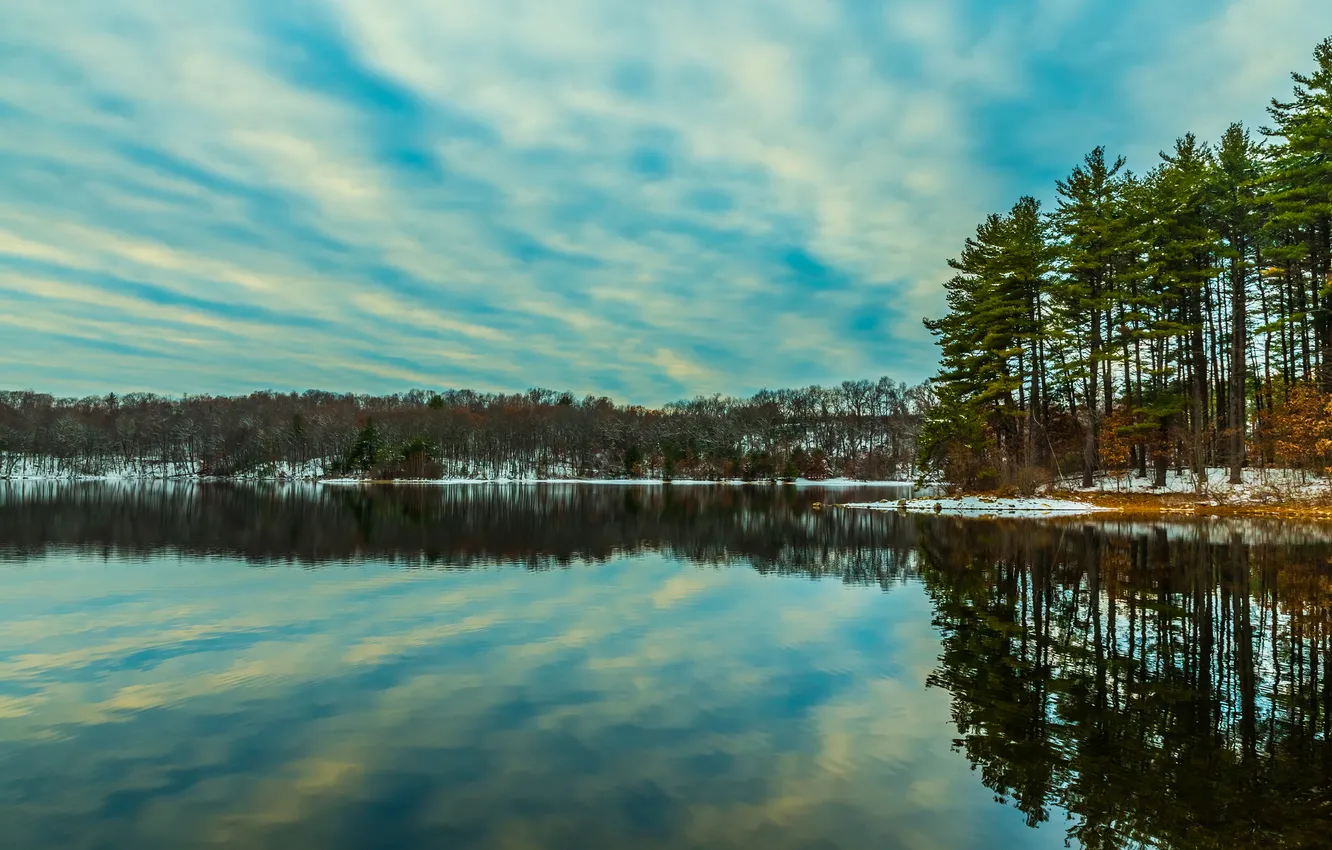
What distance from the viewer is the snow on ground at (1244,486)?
30.7 m

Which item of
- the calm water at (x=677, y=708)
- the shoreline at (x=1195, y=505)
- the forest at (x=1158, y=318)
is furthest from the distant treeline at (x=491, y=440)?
the calm water at (x=677, y=708)

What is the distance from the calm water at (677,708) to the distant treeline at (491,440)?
10044 centimetres

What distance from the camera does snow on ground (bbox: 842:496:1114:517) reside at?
112 ft

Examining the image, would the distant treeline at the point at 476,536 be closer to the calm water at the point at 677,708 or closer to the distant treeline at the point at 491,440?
the calm water at the point at 677,708

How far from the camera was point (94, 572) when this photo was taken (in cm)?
1881

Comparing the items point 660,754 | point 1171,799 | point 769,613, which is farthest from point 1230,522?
point 660,754

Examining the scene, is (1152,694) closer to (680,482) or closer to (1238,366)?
(1238,366)

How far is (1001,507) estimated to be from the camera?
3659 cm

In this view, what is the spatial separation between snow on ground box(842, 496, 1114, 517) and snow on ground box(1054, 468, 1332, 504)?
4.57m

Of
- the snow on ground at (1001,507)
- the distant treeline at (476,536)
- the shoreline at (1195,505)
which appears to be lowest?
the distant treeline at (476,536)

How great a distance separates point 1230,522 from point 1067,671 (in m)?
23.2

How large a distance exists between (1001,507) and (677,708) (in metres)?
32.7

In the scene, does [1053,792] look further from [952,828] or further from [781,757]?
[781,757]

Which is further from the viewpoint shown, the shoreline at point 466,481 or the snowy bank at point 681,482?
the shoreline at point 466,481
